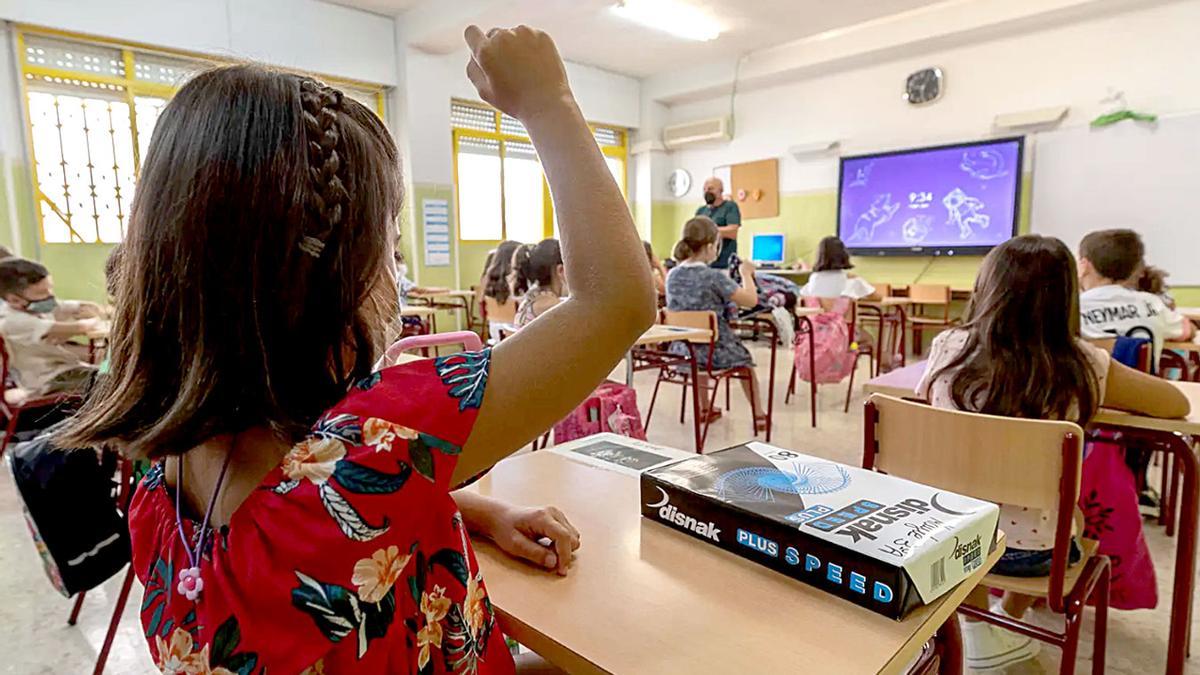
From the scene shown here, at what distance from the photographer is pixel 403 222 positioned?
586 mm

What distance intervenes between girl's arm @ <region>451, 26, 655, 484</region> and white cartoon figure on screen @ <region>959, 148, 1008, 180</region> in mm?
6409

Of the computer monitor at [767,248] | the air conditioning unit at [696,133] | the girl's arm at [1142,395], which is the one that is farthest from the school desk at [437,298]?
the girl's arm at [1142,395]

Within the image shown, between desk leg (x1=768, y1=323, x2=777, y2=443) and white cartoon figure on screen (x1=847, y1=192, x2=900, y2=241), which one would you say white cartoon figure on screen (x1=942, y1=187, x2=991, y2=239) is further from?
desk leg (x1=768, y1=323, x2=777, y2=443)

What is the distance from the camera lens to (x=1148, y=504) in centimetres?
240

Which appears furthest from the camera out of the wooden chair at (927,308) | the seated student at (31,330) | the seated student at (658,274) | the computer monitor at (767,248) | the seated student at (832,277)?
the computer monitor at (767,248)

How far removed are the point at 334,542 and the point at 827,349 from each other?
3780 mm

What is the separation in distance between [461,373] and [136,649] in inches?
68.6

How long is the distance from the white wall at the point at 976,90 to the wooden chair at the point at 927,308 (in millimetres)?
1441

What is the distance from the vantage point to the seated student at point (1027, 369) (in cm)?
136

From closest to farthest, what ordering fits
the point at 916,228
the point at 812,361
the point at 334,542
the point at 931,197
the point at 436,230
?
the point at 334,542, the point at 812,361, the point at 931,197, the point at 916,228, the point at 436,230

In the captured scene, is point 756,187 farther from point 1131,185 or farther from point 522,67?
point 522,67

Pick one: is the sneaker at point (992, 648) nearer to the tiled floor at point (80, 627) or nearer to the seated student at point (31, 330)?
the tiled floor at point (80, 627)

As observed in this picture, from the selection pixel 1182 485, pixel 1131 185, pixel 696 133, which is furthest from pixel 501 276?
pixel 696 133

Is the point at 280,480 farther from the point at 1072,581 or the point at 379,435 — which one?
the point at 1072,581
